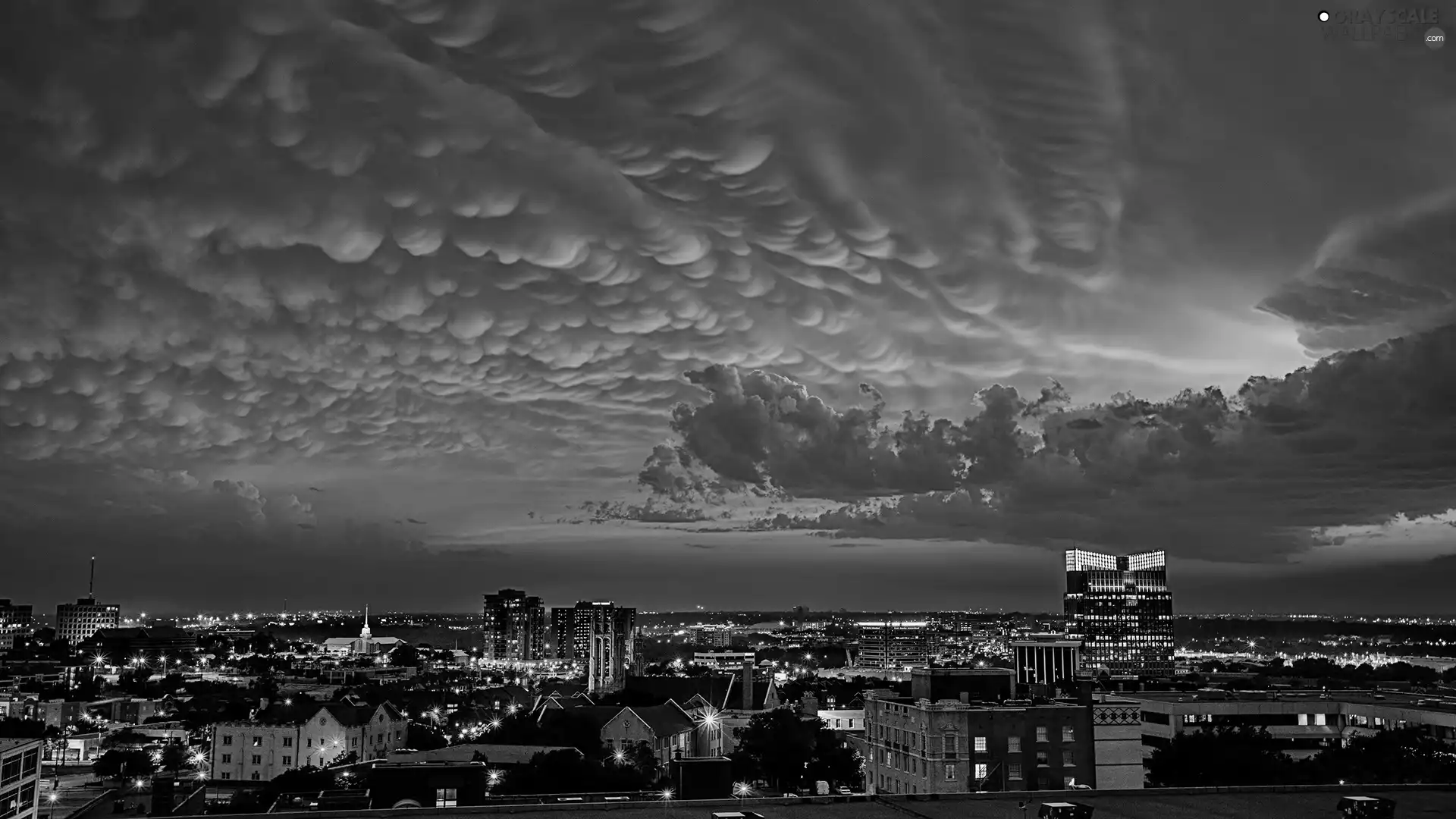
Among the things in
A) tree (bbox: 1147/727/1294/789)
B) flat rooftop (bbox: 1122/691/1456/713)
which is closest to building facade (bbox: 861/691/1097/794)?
tree (bbox: 1147/727/1294/789)

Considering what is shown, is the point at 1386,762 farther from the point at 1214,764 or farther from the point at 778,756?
the point at 778,756

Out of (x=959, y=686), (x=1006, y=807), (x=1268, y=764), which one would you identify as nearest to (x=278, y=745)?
(x=959, y=686)

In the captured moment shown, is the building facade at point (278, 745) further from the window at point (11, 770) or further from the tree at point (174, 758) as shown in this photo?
the window at point (11, 770)

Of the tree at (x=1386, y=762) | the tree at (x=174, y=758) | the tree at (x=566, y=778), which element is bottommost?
the tree at (x=174, y=758)

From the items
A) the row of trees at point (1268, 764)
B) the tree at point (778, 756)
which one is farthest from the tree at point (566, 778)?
the row of trees at point (1268, 764)

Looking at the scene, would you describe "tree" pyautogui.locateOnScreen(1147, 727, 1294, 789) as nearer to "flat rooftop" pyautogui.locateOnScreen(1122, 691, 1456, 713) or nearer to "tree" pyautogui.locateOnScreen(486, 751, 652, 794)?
"tree" pyautogui.locateOnScreen(486, 751, 652, 794)
